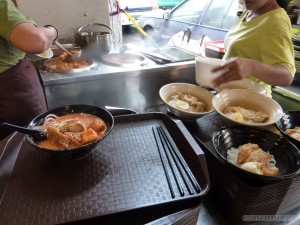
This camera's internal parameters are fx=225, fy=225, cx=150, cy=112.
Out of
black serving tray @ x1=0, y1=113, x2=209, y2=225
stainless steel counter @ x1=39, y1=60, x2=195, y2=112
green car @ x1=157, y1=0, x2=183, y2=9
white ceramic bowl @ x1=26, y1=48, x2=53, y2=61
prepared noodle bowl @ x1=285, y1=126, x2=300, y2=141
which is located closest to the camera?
black serving tray @ x1=0, y1=113, x2=209, y2=225

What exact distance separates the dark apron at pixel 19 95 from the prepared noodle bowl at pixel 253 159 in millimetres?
1288

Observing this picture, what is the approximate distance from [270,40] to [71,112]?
1231 millimetres

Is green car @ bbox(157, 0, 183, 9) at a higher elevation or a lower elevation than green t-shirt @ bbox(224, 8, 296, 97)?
lower

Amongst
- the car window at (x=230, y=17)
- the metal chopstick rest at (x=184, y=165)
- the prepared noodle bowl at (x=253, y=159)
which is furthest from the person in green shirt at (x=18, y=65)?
the car window at (x=230, y=17)

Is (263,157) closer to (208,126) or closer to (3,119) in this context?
(208,126)

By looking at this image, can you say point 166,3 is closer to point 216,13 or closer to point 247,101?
point 216,13

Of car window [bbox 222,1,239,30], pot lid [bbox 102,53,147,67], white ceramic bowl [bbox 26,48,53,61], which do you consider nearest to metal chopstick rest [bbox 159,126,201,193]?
pot lid [bbox 102,53,147,67]

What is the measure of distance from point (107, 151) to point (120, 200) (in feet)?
0.77

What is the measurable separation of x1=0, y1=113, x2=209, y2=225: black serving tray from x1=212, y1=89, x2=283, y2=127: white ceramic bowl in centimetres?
40

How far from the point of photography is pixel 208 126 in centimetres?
112

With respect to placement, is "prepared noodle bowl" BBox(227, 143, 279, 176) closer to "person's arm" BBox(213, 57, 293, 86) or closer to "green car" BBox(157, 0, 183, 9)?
"person's arm" BBox(213, 57, 293, 86)

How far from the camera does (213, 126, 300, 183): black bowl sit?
769mm

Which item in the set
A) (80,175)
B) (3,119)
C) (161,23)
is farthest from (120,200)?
(161,23)

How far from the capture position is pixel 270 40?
1.37 m
